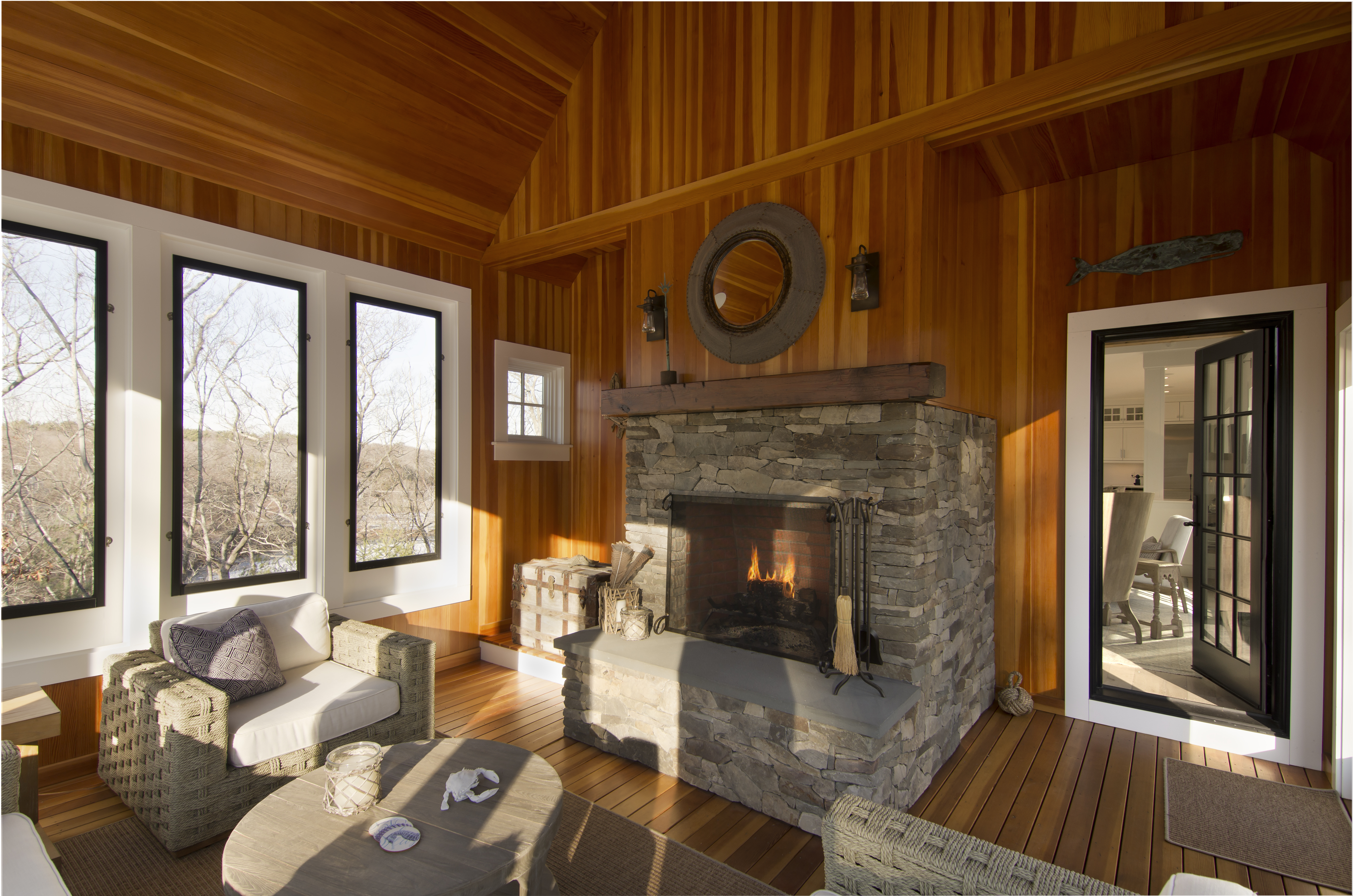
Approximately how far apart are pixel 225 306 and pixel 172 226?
45 centimetres

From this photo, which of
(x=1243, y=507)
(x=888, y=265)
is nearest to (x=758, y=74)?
(x=888, y=265)

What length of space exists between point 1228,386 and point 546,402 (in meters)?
4.46

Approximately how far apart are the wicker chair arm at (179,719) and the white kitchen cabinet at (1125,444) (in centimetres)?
933

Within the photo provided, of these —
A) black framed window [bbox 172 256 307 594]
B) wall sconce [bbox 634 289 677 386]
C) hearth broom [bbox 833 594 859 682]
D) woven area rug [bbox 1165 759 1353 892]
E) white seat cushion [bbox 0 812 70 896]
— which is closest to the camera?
white seat cushion [bbox 0 812 70 896]

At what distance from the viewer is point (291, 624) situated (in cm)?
313

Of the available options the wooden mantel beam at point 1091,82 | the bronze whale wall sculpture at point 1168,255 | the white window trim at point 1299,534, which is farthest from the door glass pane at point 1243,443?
the wooden mantel beam at point 1091,82

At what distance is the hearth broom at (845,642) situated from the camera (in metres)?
2.74

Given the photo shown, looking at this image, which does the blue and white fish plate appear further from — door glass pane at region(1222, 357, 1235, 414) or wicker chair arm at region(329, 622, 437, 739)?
door glass pane at region(1222, 357, 1235, 414)

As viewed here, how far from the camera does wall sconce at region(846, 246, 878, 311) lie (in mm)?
2799

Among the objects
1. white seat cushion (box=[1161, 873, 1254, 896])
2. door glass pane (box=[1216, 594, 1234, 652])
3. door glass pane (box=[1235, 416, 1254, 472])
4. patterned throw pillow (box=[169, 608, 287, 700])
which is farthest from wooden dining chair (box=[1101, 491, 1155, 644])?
patterned throw pillow (box=[169, 608, 287, 700])

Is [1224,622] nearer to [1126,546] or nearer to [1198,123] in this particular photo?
[1126,546]

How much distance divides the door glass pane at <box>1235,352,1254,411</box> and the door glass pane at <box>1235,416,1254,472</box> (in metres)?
0.06

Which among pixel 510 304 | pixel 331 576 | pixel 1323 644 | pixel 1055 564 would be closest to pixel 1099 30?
pixel 1055 564

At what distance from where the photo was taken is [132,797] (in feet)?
8.52
